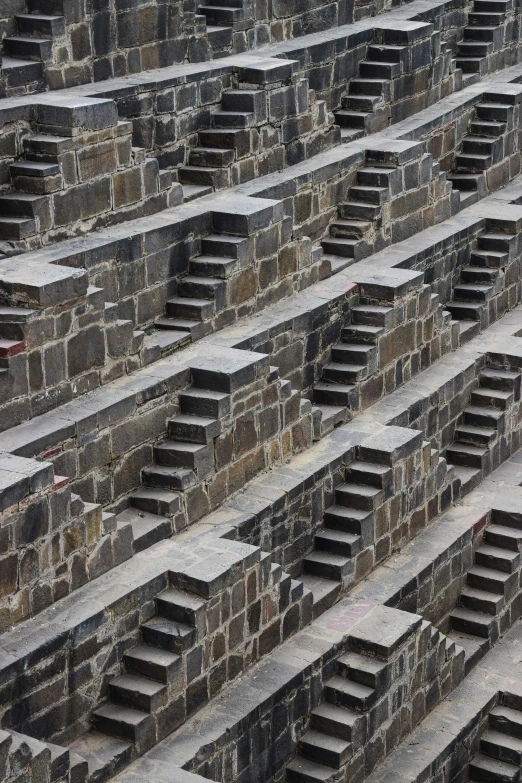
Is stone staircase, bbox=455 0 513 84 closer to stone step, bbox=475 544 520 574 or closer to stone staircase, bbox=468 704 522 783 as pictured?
stone step, bbox=475 544 520 574

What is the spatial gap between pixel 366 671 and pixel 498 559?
10.8 ft

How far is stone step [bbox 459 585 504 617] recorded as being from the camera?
16.4m

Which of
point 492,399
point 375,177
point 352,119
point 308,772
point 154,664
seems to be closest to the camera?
point 154,664

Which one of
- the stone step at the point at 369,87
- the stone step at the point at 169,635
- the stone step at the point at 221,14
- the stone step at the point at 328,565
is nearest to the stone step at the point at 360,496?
the stone step at the point at 328,565

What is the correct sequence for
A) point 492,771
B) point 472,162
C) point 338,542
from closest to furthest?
point 338,542 → point 492,771 → point 472,162

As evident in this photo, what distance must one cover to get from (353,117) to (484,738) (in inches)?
306

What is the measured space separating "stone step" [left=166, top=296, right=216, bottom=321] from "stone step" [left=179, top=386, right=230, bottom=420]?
4.08 ft

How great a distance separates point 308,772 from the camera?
44.1 ft

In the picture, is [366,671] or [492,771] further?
[492,771]

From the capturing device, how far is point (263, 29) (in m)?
19.0

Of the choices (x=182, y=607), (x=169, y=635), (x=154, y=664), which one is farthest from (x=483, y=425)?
(x=154, y=664)

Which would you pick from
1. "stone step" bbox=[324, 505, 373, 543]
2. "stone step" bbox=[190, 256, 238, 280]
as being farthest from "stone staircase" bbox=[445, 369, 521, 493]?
"stone step" bbox=[190, 256, 238, 280]

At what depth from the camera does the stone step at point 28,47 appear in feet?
49.9

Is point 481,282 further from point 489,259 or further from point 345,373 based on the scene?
point 345,373
